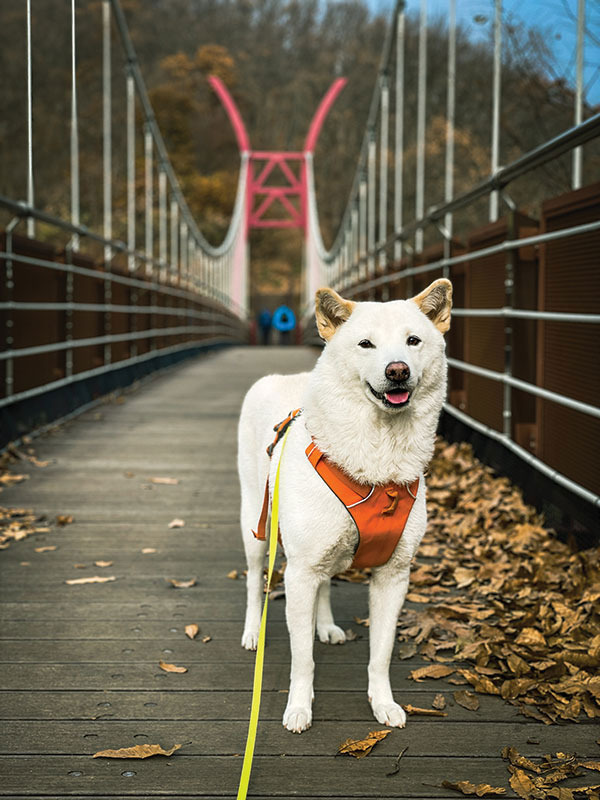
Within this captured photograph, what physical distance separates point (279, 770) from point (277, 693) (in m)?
0.49

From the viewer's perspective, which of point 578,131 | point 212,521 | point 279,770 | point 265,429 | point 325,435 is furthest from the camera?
point 212,521

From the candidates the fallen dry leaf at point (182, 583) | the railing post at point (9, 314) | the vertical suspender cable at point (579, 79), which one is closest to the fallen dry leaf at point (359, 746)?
the fallen dry leaf at point (182, 583)

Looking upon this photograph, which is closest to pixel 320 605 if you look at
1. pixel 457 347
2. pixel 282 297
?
pixel 457 347

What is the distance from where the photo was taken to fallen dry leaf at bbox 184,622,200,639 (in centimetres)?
334

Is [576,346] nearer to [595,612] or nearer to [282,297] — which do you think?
[595,612]

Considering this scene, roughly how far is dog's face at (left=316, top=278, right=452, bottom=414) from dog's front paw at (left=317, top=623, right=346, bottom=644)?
1.06m

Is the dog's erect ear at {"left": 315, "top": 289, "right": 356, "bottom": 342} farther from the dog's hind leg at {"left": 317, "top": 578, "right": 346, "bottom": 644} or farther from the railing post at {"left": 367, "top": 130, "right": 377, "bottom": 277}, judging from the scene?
the railing post at {"left": 367, "top": 130, "right": 377, "bottom": 277}

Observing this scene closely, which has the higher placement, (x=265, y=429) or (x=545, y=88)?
(x=545, y=88)

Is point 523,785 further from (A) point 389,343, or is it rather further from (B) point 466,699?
(A) point 389,343

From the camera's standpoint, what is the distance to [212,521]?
16.8ft

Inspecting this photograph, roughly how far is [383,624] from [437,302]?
0.85m

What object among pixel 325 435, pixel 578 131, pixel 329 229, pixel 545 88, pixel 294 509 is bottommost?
pixel 294 509

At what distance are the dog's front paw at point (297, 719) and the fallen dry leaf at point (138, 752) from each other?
30 centimetres

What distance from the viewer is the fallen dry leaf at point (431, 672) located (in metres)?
2.97
